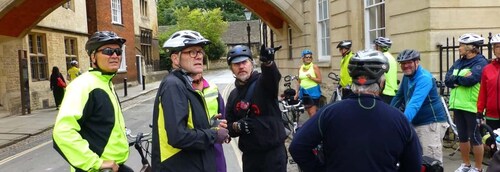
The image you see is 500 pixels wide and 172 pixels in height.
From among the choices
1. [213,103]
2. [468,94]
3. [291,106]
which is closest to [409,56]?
[468,94]

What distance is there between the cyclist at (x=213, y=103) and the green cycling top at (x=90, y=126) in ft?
1.99

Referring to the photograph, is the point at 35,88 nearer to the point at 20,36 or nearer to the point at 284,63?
the point at 20,36

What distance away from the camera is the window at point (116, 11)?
2981cm

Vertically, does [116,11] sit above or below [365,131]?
above

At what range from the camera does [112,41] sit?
11.0ft

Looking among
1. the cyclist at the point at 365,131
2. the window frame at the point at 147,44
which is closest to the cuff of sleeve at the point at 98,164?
the cyclist at the point at 365,131

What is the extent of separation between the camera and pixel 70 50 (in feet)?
73.9

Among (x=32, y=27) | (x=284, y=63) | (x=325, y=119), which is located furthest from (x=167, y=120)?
(x=32, y=27)

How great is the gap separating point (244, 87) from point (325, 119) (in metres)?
1.61

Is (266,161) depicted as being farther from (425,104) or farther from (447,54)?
(447,54)

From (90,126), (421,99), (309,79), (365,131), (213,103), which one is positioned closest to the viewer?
(365,131)

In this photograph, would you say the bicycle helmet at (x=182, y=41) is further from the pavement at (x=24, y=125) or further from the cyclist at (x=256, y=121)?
the pavement at (x=24, y=125)

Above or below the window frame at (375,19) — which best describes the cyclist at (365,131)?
below

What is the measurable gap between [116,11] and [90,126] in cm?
2868
